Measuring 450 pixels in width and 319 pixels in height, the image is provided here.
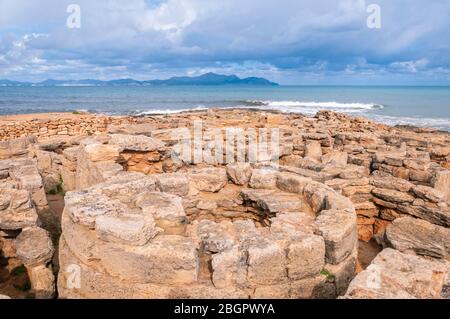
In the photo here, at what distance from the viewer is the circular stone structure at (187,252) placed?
14.7 ft

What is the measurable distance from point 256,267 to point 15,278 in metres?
4.36

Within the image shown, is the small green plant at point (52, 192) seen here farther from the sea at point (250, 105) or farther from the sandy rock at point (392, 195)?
the sea at point (250, 105)

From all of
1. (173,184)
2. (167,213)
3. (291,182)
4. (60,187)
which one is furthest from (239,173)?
(60,187)

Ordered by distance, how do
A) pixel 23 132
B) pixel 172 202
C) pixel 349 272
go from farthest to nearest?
pixel 23 132 → pixel 172 202 → pixel 349 272

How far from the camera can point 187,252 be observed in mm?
4461

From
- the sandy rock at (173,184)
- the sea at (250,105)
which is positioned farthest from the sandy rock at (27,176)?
the sea at (250,105)

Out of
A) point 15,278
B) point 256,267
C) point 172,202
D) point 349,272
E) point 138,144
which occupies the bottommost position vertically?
point 15,278

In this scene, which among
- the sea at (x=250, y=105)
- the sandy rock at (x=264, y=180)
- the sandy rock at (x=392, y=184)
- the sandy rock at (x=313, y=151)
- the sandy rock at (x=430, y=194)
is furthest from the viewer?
Result: the sea at (x=250, y=105)

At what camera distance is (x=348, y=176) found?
8.74m

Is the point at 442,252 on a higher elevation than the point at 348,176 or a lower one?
lower

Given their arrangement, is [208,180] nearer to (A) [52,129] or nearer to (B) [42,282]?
(B) [42,282]

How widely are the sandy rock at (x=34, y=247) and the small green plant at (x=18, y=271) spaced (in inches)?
23.6

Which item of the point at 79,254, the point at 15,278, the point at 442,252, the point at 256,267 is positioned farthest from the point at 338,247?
the point at 15,278
